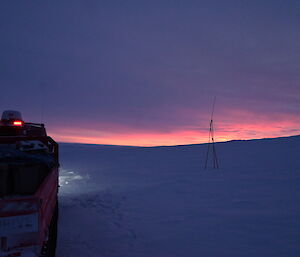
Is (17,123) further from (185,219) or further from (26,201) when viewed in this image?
(185,219)

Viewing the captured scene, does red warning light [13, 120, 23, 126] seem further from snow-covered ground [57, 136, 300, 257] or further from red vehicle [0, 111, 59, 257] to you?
snow-covered ground [57, 136, 300, 257]

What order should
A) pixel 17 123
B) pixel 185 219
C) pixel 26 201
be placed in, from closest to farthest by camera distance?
pixel 26 201
pixel 185 219
pixel 17 123

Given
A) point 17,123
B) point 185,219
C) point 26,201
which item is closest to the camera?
point 26,201

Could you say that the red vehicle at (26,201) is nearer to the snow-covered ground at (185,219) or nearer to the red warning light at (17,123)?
the snow-covered ground at (185,219)

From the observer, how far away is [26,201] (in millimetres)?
2346

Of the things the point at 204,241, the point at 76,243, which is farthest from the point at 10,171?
the point at 204,241

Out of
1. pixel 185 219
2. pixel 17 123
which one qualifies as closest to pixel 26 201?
pixel 185 219

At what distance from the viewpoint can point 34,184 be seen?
3256 millimetres

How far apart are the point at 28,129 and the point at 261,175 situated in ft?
29.7

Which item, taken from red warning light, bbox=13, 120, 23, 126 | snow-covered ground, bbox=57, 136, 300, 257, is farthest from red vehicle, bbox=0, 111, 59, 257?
red warning light, bbox=13, 120, 23, 126

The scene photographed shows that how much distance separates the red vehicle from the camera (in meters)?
2.27

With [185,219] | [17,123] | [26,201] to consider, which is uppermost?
[17,123]

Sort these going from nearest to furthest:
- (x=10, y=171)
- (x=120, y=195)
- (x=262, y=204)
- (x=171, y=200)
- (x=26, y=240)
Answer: (x=26, y=240) < (x=10, y=171) < (x=262, y=204) < (x=171, y=200) < (x=120, y=195)

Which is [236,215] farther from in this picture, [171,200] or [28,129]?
[28,129]
